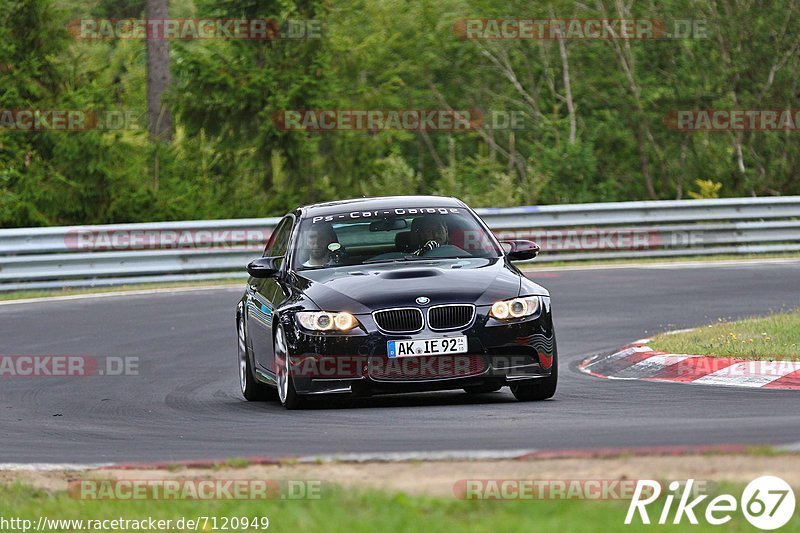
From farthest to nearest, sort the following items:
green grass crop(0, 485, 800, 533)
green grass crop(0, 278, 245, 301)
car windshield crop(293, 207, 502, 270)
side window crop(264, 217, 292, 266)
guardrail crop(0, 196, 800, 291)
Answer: guardrail crop(0, 196, 800, 291) < green grass crop(0, 278, 245, 301) < side window crop(264, 217, 292, 266) < car windshield crop(293, 207, 502, 270) < green grass crop(0, 485, 800, 533)

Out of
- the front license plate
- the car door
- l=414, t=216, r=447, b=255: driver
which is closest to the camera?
the front license plate

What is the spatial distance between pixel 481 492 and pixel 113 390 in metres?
7.05

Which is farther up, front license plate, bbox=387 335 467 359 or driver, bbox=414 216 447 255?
driver, bbox=414 216 447 255

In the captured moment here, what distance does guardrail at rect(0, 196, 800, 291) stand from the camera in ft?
73.6

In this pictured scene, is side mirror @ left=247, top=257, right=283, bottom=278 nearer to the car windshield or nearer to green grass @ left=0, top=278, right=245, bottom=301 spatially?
the car windshield

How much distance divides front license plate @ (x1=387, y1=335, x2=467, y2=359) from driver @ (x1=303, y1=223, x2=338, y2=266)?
57.8 inches

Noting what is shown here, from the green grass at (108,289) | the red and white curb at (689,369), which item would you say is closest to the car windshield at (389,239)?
the red and white curb at (689,369)

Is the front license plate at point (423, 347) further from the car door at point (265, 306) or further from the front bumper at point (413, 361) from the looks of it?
the car door at point (265, 306)

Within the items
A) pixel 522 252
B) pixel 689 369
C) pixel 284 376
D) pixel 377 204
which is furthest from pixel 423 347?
pixel 689 369

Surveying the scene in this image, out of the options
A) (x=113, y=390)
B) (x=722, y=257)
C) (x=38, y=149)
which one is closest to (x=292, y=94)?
(x=38, y=149)

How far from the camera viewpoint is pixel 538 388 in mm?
10711

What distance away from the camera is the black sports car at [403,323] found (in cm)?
1027

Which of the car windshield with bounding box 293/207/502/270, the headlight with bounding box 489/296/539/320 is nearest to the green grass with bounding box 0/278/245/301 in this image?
the car windshield with bounding box 293/207/502/270

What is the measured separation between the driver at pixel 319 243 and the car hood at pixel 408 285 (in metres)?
0.33
